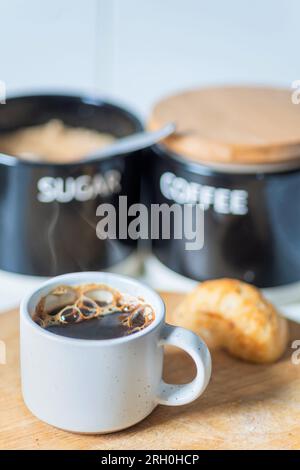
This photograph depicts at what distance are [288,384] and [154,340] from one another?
0.15m

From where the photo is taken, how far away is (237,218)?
788mm

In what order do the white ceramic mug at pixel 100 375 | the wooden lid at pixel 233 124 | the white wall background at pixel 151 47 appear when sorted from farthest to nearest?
the white wall background at pixel 151 47, the wooden lid at pixel 233 124, the white ceramic mug at pixel 100 375

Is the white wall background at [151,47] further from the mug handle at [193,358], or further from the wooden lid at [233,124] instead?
the mug handle at [193,358]

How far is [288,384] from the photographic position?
0.66 metres

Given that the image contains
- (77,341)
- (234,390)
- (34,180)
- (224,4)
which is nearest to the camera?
(77,341)

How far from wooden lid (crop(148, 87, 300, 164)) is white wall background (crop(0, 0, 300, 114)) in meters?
0.29

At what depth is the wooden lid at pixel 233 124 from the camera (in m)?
0.78

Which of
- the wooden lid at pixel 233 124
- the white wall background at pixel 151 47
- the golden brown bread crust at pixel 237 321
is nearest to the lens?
the golden brown bread crust at pixel 237 321

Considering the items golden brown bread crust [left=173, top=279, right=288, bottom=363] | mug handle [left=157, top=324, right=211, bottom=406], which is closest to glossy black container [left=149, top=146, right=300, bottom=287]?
golden brown bread crust [left=173, top=279, right=288, bottom=363]

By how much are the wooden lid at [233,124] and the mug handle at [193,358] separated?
25 centimetres

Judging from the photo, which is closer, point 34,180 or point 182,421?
point 182,421

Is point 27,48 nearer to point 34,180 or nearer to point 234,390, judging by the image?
point 34,180

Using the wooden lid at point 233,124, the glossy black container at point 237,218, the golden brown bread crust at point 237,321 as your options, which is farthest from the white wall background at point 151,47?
the golden brown bread crust at point 237,321
